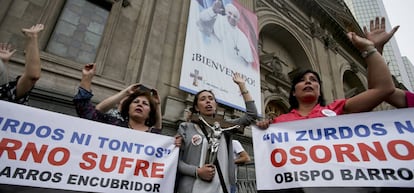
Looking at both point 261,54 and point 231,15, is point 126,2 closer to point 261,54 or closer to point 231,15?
point 231,15

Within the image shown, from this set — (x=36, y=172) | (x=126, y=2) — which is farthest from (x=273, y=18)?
(x=36, y=172)

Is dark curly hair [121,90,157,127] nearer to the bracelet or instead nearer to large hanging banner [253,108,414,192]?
large hanging banner [253,108,414,192]

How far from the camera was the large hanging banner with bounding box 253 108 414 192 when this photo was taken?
137cm

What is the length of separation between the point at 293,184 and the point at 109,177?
1492 mm

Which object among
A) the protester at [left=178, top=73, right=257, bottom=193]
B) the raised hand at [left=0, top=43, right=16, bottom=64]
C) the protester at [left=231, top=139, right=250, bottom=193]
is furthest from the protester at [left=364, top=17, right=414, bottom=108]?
the raised hand at [left=0, top=43, right=16, bottom=64]

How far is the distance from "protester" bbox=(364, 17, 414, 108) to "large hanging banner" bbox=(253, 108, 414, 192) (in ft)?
0.20

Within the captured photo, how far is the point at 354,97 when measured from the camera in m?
1.50

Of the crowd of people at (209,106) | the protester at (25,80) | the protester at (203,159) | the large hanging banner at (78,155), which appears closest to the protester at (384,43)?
the crowd of people at (209,106)

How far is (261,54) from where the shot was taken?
36.1ft

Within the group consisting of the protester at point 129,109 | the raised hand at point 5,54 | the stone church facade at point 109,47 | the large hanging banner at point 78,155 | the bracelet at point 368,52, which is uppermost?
the stone church facade at point 109,47

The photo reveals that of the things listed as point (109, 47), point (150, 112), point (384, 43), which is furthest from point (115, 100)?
point (109, 47)

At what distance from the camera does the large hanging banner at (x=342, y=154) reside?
4.50 ft

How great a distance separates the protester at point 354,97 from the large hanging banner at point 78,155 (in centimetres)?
107

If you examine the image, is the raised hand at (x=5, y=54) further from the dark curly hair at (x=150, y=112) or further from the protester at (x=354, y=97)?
the protester at (x=354, y=97)
